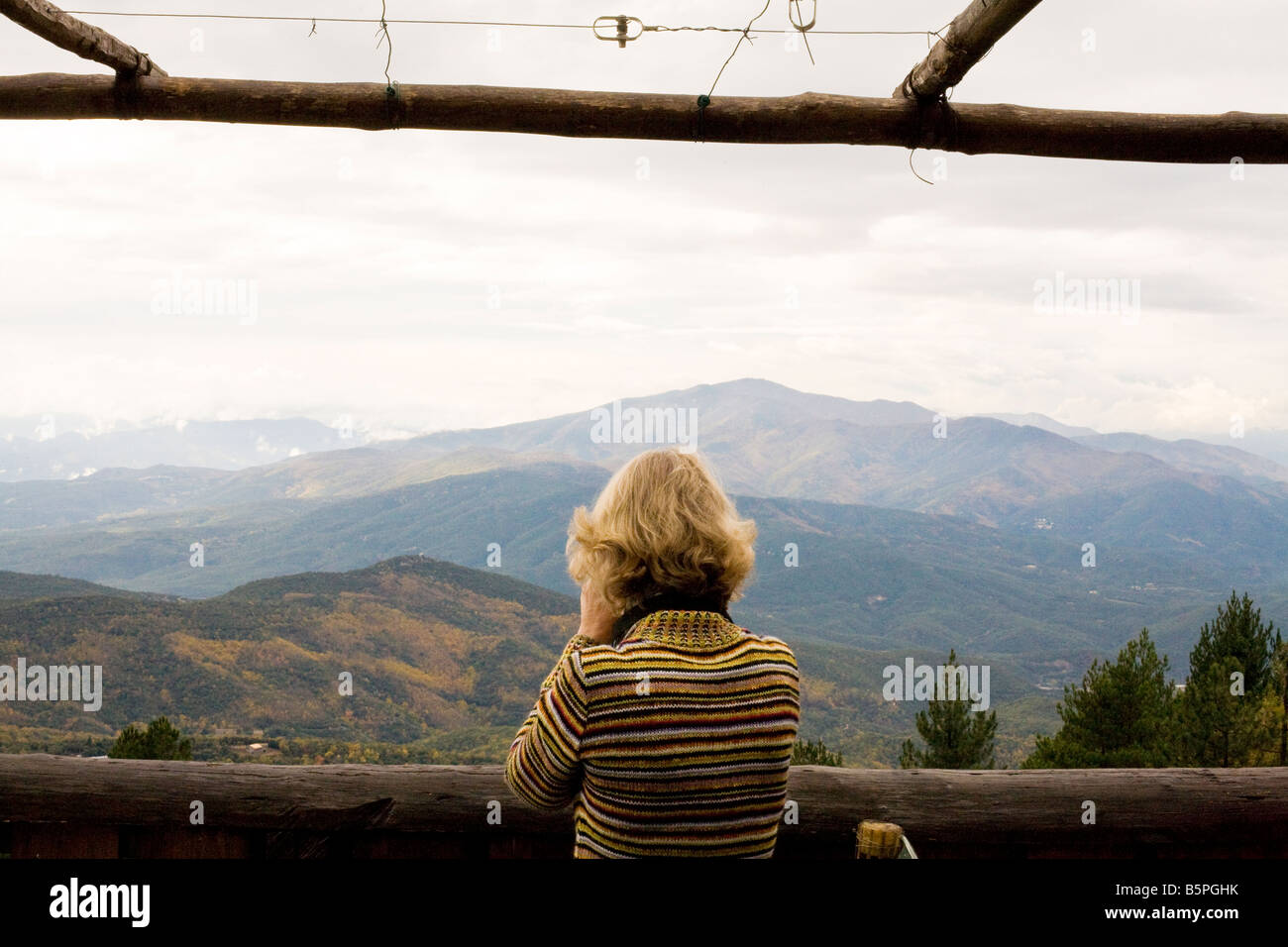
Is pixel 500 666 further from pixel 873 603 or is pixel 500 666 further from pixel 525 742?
pixel 873 603

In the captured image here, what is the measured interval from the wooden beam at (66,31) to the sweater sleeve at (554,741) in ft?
7.16

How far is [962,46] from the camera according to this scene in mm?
2312

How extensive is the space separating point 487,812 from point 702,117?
70.3 inches

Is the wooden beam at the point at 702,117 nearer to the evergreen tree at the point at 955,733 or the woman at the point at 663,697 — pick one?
the woman at the point at 663,697

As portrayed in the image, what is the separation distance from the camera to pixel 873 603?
6860 inches

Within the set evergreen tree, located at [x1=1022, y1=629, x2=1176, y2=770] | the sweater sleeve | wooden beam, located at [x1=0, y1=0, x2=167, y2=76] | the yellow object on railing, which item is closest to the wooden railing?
the yellow object on railing

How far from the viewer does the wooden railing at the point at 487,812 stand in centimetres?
191

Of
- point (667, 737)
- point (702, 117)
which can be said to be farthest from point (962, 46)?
point (667, 737)

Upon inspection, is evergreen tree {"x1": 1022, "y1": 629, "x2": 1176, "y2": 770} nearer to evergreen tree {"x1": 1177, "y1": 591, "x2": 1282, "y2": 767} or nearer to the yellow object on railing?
evergreen tree {"x1": 1177, "y1": 591, "x2": 1282, "y2": 767}

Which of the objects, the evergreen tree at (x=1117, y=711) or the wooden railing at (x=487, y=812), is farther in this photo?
the evergreen tree at (x=1117, y=711)

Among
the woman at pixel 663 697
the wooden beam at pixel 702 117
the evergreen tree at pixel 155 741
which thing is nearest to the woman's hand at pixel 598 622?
the woman at pixel 663 697

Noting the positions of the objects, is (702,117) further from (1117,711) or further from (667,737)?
(1117,711)
